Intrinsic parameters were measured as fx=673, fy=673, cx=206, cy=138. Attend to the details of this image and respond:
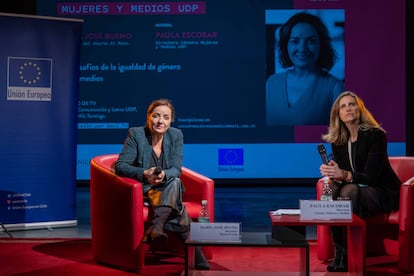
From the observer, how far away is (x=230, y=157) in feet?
30.8

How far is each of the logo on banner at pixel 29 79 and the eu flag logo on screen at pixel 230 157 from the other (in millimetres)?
4031

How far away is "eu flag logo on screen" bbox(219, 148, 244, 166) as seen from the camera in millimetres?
9367

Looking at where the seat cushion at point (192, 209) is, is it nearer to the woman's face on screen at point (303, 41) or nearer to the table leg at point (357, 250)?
the table leg at point (357, 250)

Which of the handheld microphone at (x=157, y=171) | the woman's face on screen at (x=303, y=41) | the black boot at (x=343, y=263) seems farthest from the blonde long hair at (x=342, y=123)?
the woman's face on screen at (x=303, y=41)

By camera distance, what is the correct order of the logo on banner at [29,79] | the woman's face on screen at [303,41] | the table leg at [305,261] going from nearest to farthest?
1. the table leg at [305,261]
2. the logo on banner at [29,79]
3. the woman's face on screen at [303,41]

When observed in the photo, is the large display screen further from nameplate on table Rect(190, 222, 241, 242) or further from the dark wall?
nameplate on table Rect(190, 222, 241, 242)

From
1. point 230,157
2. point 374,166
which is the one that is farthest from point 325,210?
point 230,157

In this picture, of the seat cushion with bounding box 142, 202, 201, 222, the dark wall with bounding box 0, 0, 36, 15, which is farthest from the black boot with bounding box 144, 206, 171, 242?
the dark wall with bounding box 0, 0, 36, 15

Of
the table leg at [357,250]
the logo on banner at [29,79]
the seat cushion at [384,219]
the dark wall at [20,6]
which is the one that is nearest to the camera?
the table leg at [357,250]

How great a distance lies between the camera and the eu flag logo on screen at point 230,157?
9.37m

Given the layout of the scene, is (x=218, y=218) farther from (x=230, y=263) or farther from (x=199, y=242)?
(x=199, y=242)

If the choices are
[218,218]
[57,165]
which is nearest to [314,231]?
[218,218]

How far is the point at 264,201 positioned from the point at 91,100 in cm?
285

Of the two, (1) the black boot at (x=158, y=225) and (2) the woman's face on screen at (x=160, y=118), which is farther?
(2) the woman's face on screen at (x=160, y=118)
